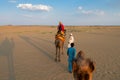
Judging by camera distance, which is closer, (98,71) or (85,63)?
(85,63)

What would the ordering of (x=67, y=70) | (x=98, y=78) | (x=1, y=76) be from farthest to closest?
1. (x=67, y=70)
2. (x=1, y=76)
3. (x=98, y=78)

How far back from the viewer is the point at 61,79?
7.93 meters

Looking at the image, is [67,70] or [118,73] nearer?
[118,73]

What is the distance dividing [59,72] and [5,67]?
311cm

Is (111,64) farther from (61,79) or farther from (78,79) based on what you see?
(78,79)

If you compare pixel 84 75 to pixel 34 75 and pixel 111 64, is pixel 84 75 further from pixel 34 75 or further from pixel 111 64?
pixel 111 64

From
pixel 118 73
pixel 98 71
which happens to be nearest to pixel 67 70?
pixel 98 71

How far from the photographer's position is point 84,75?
190 cm

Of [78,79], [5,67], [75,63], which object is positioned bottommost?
[5,67]

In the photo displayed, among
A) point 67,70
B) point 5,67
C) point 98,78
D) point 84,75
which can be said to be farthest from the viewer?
point 5,67

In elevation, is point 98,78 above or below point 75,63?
below

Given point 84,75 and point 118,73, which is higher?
point 84,75

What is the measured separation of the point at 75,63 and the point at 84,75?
5.9 inches

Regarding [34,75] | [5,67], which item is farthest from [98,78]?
[5,67]
